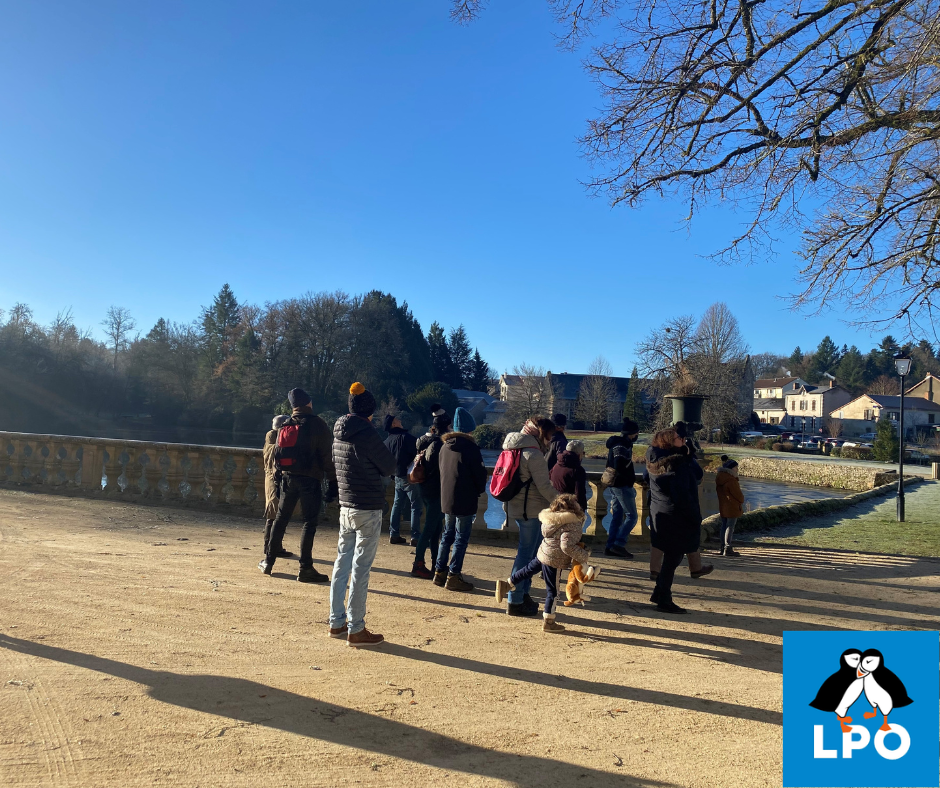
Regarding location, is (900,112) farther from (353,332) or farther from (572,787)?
(353,332)

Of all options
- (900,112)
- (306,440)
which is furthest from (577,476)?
(900,112)

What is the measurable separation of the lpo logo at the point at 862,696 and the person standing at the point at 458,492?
3.10 metres

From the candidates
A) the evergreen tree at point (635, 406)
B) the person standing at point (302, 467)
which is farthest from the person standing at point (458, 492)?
the evergreen tree at point (635, 406)

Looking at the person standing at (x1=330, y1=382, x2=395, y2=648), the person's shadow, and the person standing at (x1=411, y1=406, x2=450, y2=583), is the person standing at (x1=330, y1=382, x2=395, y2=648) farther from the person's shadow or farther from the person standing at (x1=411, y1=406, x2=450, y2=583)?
the person standing at (x1=411, y1=406, x2=450, y2=583)

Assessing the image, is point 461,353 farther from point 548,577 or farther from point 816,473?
point 548,577

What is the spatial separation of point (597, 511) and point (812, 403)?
87.7 meters

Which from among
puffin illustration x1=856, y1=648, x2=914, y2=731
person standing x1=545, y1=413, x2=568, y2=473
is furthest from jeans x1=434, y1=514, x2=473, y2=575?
puffin illustration x1=856, y1=648, x2=914, y2=731

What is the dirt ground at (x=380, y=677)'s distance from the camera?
2766 millimetres

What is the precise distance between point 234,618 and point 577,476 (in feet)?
10.1

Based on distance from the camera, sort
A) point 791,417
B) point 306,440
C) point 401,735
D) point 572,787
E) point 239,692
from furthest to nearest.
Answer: point 791,417 → point 306,440 → point 239,692 → point 401,735 → point 572,787

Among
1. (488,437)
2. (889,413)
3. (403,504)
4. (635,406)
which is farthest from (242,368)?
(889,413)

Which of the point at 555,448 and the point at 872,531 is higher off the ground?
the point at 555,448

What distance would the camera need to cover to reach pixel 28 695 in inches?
126

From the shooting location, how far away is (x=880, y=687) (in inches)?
127
